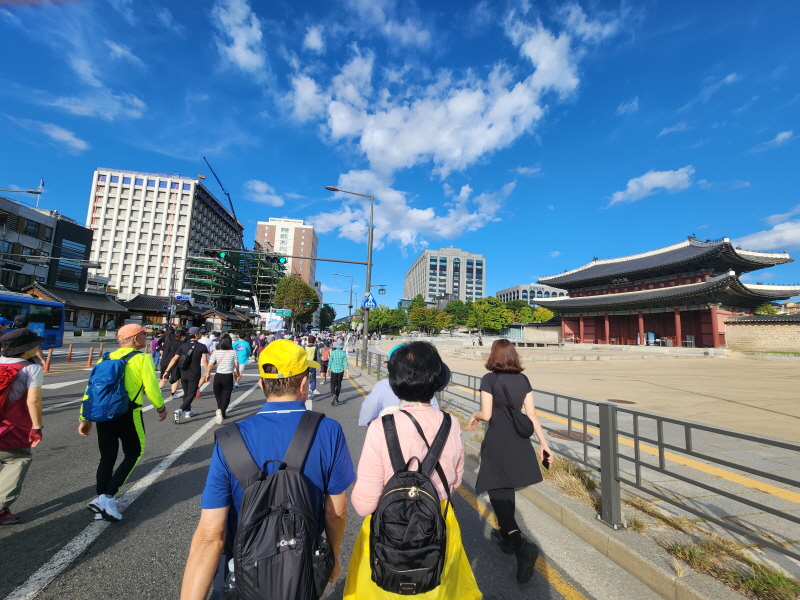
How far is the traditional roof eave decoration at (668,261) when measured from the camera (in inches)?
1332

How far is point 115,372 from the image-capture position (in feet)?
11.4

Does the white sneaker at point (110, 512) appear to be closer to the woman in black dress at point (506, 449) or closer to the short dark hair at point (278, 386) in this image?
the short dark hair at point (278, 386)

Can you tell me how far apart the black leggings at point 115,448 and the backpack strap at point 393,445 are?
319cm

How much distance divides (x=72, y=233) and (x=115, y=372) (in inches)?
2310

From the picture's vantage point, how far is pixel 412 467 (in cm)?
167

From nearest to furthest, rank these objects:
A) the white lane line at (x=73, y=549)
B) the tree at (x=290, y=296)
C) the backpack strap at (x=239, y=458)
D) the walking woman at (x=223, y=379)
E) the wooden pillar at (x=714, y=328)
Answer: the backpack strap at (x=239, y=458) → the white lane line at (x=73, y=549) → the walking woman at (x=223, y=379) → the wooden pillar at (x=714, y=328) → the tree at (x=290, y=296)

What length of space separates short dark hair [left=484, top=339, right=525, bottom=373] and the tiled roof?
→ 44361mm

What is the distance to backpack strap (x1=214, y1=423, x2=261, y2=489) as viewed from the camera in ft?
4.71

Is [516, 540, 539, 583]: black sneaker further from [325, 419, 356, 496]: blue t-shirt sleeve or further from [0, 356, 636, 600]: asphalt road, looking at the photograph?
[325, 419, 356, 496]: blue t-shirt sleeve

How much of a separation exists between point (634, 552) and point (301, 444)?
9.39 feet

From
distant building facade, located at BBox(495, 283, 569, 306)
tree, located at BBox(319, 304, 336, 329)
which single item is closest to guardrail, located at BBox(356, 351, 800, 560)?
tree, located at BBox(319, 304, 336, 329)

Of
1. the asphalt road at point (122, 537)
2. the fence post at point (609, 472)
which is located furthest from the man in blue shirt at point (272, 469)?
the fence post at point (609, 472)

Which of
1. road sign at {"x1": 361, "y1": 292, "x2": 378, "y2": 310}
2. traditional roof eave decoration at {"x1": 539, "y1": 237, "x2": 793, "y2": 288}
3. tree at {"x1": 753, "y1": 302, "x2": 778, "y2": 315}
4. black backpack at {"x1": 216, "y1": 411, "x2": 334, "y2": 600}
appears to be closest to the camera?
black backpack at {"x1": 216, "y1": 411, "x2": 334, "y2": 600}

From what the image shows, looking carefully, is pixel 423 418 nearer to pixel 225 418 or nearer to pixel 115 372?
pixel 115 372
